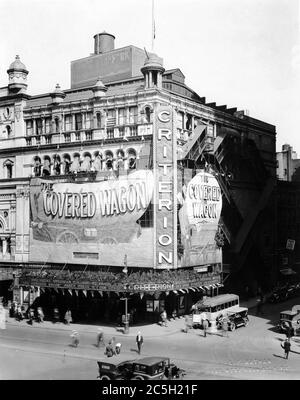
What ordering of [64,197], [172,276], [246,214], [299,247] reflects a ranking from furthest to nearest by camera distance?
1. [299,247]
2. [246,214]
3. [64,197]
4. [172,276]

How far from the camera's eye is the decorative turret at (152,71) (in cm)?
5428

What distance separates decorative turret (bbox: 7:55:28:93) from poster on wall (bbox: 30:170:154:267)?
1166cm

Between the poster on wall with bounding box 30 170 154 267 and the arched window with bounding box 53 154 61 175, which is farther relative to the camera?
the arched window with bounding box 53 154 61 175

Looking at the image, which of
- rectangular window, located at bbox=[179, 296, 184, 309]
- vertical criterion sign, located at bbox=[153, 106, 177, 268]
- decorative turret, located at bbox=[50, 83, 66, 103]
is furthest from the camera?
decorative turret, located at bbox=[50, 83, 66, 103]

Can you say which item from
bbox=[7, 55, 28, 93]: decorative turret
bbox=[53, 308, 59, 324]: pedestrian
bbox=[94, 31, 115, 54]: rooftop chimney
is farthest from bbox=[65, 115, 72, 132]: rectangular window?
bbox=[53, 308, 59, 324]: pedestrian

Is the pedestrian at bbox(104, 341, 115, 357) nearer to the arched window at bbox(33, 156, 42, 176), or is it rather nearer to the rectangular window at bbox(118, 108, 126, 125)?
the rectangular window at bbox(118, 108, 126, 125)

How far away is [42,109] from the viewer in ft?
202

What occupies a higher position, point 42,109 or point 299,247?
point 42,109

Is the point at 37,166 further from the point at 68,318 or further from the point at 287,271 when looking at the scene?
the point at 287,271

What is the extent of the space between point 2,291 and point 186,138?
92.4ft

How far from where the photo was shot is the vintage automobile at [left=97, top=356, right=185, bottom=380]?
95.7 ft

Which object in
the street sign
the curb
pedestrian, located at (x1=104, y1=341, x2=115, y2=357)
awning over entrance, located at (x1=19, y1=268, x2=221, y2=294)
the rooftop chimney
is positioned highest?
the rooftop chimney
